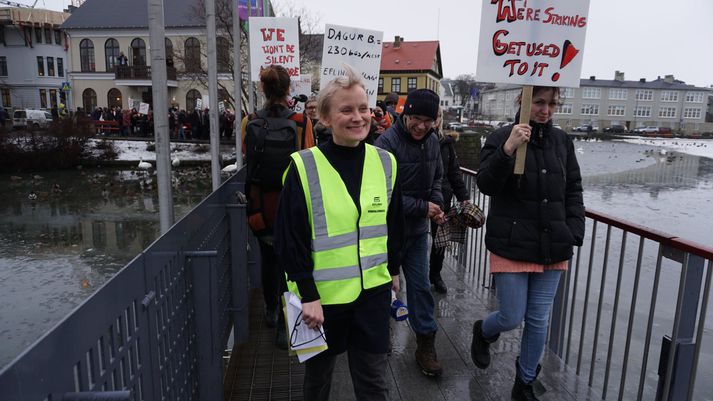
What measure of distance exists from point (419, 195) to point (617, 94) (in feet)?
377

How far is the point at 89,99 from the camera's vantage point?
4947 centimetres

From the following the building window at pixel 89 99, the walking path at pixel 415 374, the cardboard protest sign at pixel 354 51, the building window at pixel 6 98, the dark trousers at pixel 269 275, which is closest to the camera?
the walking path at pixel 415 374

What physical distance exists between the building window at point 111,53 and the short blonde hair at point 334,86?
52.0 m

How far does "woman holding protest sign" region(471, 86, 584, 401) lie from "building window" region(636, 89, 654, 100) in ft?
385

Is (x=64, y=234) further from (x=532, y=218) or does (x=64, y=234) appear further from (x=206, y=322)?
(x=532, y=218)

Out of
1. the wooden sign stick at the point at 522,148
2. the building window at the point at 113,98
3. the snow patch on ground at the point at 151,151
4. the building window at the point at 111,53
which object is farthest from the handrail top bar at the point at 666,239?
the building window at the point at 111,53

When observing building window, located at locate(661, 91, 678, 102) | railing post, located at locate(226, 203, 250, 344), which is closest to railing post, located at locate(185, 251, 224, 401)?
railing post, located at locate(226, 203, 250, 344)

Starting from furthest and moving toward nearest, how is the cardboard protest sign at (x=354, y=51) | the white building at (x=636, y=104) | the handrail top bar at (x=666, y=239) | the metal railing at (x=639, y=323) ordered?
1. the white building at (x=636, y=104)
2. the cardboard protest sign at (x=354, y=51)
3. the metal railing at (x=639, y=323)
4. the handrail top bar at (x=666, y=239)

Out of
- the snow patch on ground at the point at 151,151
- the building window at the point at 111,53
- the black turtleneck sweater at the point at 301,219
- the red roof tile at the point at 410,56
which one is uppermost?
the red roof tile at the point at 410,56

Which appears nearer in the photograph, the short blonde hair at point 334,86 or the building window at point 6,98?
the short blonde hair at point 334,86

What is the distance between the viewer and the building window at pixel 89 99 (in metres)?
49.2

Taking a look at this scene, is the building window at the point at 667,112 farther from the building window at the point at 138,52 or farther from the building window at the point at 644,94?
the building window at the point at 138,52

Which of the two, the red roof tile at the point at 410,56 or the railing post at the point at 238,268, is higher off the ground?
the red roof tile at the point at 410,56

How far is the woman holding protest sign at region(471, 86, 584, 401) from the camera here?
323 centimetres
